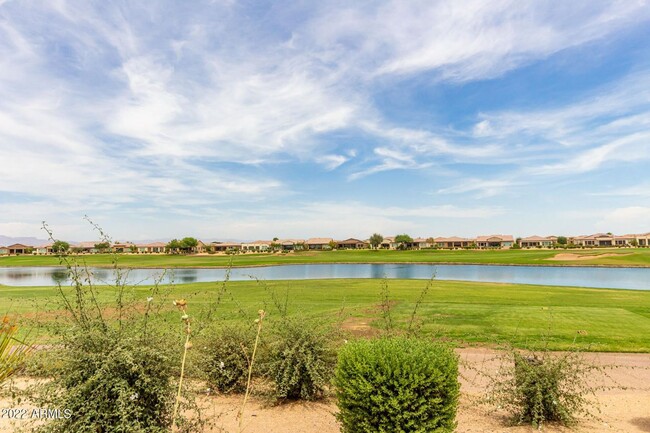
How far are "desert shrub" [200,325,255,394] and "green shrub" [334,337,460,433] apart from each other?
11.7 ft

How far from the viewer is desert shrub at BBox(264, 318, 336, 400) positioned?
8594mm

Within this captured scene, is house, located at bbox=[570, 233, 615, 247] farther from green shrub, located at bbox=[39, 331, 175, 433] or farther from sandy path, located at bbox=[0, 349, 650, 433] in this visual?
green shrub, located at bbox=[39, 331, 175, 433]

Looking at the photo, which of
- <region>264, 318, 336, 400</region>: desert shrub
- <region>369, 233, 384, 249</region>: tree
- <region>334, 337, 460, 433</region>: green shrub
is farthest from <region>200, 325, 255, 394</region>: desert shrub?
<region>369, 233, 384, 249</region>: tree

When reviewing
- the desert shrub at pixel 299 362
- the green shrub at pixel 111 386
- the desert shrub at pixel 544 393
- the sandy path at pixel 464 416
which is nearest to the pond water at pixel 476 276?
the desert shrub at pixel 299 362

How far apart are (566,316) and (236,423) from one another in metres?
17.0

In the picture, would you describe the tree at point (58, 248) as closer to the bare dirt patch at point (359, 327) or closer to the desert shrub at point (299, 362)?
the desert shrub at point (299, 362)

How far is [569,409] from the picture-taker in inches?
303

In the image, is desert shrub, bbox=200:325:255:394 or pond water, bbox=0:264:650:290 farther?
pond water, bbox=0:264:650:290

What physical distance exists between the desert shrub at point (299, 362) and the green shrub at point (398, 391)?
2.36 meters

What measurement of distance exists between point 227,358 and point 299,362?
1.70 metres

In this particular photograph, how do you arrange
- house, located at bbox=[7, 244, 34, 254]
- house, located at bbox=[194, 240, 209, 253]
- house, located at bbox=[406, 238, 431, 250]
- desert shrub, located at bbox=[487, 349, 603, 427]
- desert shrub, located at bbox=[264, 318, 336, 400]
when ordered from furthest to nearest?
house, located at bbox=[406, 238, 431, 250] → house, located at bbox=[194, 240, 209, 253] → house, located at bbox=[7, 244, 34, 254] → desert shrub, located at bbox=[264, 318, 336, 400] → desert shrub, located at bbox=[487, 349, 603, 427]

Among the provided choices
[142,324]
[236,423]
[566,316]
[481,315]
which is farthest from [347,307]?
[142,324]

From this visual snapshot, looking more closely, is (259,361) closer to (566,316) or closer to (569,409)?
(569,409)

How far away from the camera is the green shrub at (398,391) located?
19.5 ft
